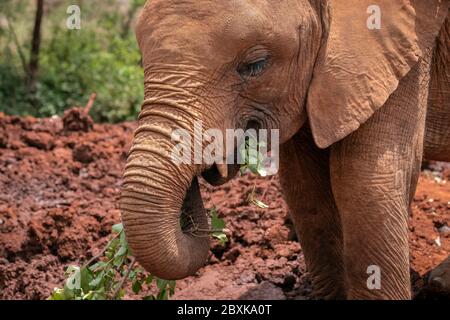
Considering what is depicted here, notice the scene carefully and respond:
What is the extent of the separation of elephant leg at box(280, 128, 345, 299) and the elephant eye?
0.73 metres

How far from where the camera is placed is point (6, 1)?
10.9 metres

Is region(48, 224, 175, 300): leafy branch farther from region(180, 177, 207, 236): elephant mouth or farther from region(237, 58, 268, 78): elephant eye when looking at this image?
region(237, 58, 268, 78): elephant eye

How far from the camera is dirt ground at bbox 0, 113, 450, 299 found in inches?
249

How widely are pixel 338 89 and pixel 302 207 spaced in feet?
3.50

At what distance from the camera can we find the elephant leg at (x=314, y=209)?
5.60 m

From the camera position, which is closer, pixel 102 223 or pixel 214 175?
pixel 214 175

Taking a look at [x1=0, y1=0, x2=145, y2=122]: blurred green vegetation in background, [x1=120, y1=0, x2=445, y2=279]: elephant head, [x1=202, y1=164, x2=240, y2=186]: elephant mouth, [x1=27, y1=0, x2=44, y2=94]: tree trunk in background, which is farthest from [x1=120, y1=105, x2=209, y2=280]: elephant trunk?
[x1=27, y1=0, x2=44, y2=94]: tree trunk in background

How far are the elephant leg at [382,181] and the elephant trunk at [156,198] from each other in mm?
816

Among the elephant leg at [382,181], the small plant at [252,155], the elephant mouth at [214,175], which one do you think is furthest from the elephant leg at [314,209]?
the elephant mouth at [214,175]

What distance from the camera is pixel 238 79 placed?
4680 mm

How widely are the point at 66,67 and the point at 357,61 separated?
20.9 ft

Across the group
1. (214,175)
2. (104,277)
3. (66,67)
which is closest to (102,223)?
(104,277)

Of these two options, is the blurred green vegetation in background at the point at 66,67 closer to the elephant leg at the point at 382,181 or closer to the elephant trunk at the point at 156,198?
the elephant leg at the point at 382,181

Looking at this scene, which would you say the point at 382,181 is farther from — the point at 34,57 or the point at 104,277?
the point at 34,57
